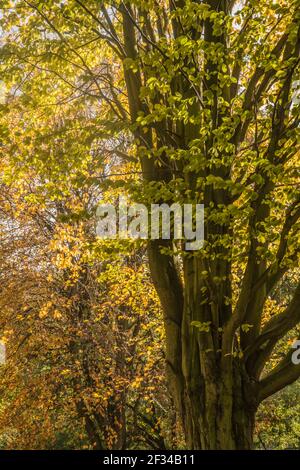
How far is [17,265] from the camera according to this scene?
13.7 meters

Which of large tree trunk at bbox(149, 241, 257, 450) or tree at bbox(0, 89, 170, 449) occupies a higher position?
tree at bbox(0, 89, 170, 449)

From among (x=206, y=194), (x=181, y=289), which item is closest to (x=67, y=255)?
(x=181, y=289)

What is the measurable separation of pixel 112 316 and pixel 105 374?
1.57 m

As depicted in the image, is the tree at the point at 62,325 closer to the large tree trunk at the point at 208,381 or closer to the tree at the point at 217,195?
the tree at the point at 217,195

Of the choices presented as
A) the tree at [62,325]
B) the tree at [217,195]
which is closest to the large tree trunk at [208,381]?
the tree at [217,195]

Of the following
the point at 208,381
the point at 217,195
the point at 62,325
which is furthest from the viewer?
the point at 62,325

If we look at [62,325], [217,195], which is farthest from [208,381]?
[62,325]

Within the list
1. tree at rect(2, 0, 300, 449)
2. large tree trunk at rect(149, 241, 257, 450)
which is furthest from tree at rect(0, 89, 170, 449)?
large tree trunk at rect(149, 241, 257, 450)

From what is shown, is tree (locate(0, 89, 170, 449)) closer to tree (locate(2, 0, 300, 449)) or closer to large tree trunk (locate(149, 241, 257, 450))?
tree (locate(2, 0, 300, 449))

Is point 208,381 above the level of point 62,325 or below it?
below

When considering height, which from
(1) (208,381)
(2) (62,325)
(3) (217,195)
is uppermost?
(2) (62,325)

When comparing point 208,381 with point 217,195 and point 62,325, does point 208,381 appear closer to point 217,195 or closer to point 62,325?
point 217,195

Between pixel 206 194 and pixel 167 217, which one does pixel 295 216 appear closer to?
pixel 206 194
